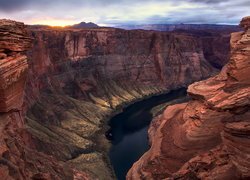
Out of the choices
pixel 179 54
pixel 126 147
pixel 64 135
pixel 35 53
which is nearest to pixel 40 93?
pixel 35 53

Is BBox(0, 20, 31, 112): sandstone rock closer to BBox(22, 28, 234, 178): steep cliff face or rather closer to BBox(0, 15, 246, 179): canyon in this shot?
BBox(0, 15, 246, 179): canyon

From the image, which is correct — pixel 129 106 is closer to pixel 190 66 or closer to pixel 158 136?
pixel 190 66

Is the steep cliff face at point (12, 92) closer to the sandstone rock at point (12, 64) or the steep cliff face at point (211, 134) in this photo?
the sandstone rock at point (12, 64)

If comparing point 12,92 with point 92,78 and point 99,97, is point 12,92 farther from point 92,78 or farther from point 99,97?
point 92,78

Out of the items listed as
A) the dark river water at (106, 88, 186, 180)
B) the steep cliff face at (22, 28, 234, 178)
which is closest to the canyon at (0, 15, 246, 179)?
the steep cliff face at (22, 28, 234, 178)

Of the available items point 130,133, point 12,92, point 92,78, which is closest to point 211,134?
point 12,92

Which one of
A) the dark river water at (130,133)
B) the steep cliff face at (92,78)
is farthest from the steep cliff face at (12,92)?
the dark river water at (130,133)

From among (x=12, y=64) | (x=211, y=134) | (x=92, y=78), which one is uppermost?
(x=12, y=64)
